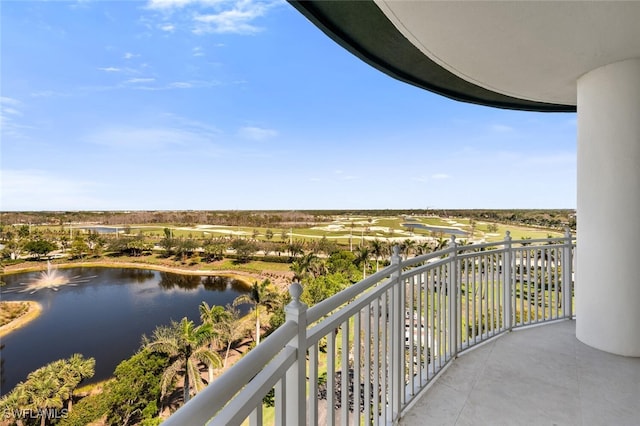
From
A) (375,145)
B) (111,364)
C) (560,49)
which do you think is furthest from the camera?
(375,145)

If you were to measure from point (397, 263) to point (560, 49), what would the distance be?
1.94 meters

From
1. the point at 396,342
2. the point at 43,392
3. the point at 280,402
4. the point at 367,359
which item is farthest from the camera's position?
the point at 43,392

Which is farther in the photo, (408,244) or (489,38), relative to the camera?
(408,244)

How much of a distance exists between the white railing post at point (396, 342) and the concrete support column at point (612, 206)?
1.88 m

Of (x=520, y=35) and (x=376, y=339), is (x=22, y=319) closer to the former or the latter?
(x=376, y=339)

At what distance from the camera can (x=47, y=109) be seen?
22266 millimetres

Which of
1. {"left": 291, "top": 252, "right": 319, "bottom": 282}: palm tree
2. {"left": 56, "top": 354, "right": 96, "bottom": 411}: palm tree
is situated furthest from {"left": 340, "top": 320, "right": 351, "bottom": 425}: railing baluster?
{"left": 291, "top": 252, "right": 319, "bottom": 282}: palm tree

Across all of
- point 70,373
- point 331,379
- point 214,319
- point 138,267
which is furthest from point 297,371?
point 138,267

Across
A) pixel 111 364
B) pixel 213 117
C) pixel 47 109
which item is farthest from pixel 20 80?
pixel 111 364

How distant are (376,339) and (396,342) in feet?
0.92

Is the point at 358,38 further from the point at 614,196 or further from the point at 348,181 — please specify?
the point at 348,181

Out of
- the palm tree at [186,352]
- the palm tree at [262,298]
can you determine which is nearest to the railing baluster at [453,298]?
the palm tree at [186,352]

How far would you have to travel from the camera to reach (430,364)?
79.9 inches

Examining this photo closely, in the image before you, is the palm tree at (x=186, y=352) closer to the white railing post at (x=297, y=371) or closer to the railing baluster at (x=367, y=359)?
the railing baluster at (x=367, y=359)
